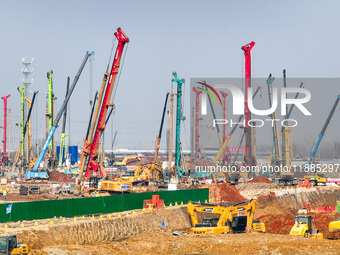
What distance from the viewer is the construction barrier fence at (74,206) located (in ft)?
128

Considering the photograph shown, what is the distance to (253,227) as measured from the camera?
127 ft

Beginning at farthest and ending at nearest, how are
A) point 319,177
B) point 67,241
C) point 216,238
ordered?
1. point 319,177
2. point 67,241
3. point 216,238

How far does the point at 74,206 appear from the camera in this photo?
1708 inches

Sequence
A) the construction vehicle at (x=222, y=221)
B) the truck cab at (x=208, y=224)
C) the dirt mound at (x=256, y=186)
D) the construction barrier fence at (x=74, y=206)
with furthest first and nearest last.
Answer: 1. the dirt mound at (x=256, y=186)
2. the construction barrier fence at (x=74, y=206)
3. the truck cab at (x=208, y=224)
4. the construction vehicle at (x=222, y=221)

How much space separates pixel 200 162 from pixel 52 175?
8076cm

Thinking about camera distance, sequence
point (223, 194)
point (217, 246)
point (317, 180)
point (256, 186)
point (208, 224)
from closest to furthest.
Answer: point (217, 246), point (208, 224), point (223, 194), point (256, 186), point (317, 180)

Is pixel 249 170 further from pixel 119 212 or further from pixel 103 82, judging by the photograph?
pixel 119 212

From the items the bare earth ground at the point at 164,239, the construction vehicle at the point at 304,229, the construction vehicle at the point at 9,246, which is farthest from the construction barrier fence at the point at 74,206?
the construction vehicle at the point at 304,229

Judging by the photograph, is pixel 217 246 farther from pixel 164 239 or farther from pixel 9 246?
pixel 9 246

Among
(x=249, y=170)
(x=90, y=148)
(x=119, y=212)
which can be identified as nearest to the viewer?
(x=119, y=212)

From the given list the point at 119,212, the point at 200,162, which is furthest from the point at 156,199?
the point at 200,162

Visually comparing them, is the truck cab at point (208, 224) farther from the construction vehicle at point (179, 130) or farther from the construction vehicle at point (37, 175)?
the construction vehicle at point (37, 175)

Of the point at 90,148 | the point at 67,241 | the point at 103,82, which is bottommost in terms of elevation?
the point at 67,241

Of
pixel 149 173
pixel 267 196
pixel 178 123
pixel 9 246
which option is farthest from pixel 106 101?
pixel 9 246
